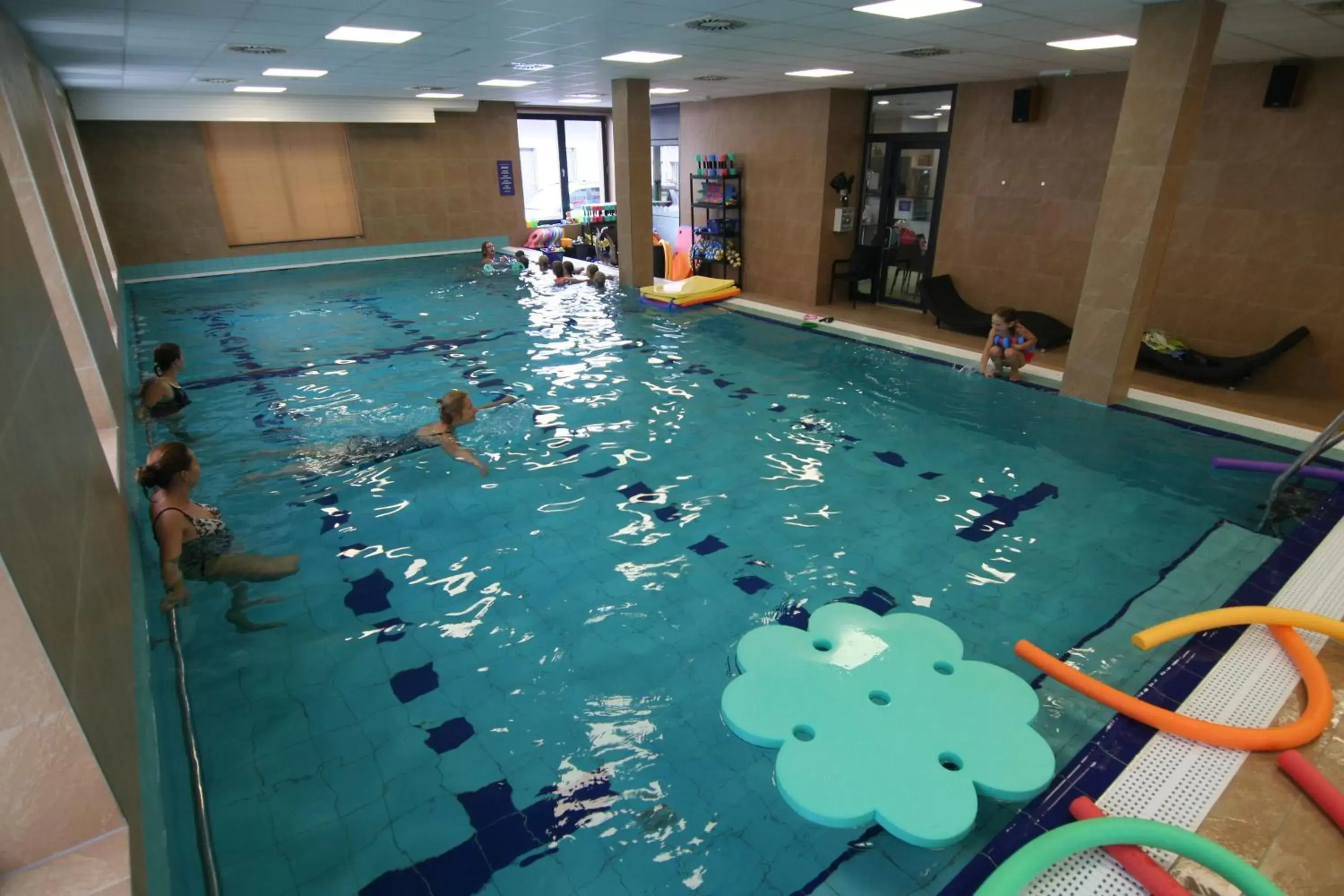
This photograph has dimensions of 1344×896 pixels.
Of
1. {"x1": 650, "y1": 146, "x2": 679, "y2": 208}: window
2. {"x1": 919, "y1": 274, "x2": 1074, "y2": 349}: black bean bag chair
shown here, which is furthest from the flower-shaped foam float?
{"x1": 650, "y1": 146, "x2": 679, "y2": 208}: window

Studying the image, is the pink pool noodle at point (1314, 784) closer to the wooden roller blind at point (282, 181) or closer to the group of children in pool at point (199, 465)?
the group of children in pool at point (199, 465)

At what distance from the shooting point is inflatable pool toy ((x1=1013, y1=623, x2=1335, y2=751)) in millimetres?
2658

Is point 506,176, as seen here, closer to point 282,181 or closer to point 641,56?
point 282,181

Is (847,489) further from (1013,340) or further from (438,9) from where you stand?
(438,9)

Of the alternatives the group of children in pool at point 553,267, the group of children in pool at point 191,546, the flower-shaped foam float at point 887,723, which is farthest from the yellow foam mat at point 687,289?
the flower-shaped foam float at point 887,723

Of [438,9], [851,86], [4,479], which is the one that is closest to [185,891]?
[4,479]

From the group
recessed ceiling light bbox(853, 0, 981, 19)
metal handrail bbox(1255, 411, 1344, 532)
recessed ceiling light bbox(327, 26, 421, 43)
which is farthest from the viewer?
recessed ceiling light bbox(327, 26, 421, 43)

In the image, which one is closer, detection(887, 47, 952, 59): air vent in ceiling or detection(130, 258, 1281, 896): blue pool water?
Answer: detection(130, 258, 1281, 896): blue pool water

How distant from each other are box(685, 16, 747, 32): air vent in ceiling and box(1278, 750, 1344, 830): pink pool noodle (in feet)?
19.3

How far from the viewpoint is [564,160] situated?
1856 cm

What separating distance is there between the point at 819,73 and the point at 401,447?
7.03 meters

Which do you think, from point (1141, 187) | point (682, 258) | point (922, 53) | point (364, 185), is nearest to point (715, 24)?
point (922, 53)

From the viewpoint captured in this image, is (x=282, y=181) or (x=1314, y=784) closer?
(x=1314, y=784)

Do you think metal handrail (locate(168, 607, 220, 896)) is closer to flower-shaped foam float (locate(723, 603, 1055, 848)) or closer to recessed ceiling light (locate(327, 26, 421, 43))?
flower-shaped foam float (locate(723, 603, 1055, 848))
